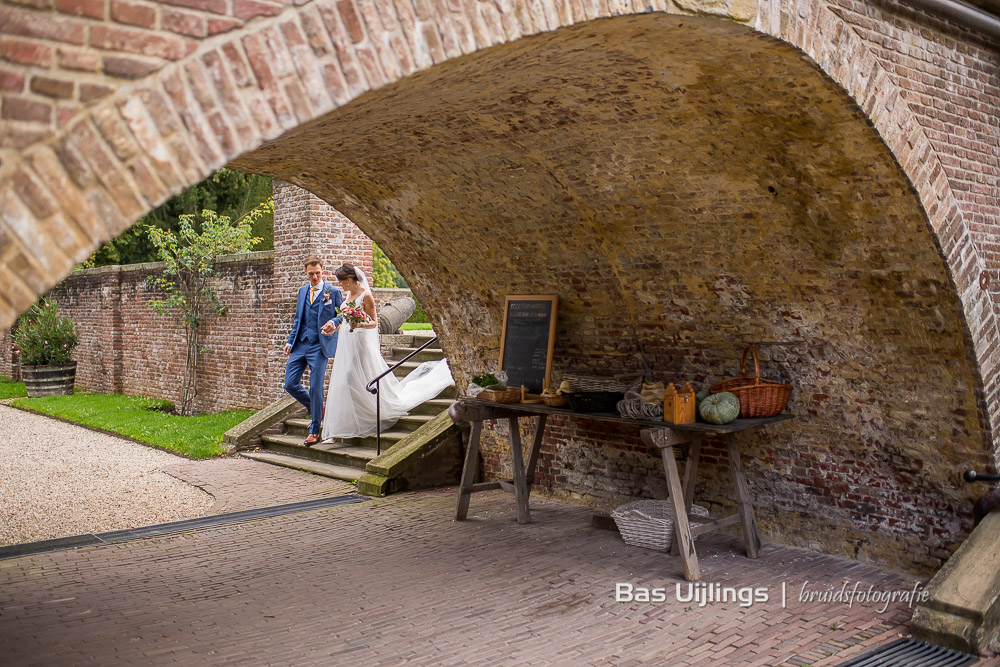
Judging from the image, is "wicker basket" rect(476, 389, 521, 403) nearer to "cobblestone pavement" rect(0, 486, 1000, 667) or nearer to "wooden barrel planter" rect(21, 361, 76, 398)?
"cobblestone pavement" rect(0, 486, 1000, 667)

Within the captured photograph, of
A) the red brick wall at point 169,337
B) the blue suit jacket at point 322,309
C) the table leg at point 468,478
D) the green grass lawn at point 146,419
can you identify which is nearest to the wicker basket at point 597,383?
the table leg at point 468,478

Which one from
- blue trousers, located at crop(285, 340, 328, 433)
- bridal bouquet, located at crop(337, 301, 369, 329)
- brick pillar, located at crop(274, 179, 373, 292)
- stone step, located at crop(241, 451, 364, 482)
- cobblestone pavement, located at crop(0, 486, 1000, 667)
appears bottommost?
cobblestone pavement, located at crop(0, 486, 1000, 667)

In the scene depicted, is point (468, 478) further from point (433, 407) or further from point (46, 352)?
point (46, 352)

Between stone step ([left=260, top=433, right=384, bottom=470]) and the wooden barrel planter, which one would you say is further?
the wooden barrel planter

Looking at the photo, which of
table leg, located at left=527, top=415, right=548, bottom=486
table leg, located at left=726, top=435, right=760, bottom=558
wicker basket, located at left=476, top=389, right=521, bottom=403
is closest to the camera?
table leg, located at left=726, top=435, right=760, bottom=558

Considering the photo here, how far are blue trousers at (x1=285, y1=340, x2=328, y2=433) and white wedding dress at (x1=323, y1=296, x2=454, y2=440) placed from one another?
257 millimetres

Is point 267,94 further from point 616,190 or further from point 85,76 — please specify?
point 616,190

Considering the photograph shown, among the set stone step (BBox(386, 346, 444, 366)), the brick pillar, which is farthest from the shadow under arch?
the brick pillar

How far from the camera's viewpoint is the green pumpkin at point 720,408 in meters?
5.66

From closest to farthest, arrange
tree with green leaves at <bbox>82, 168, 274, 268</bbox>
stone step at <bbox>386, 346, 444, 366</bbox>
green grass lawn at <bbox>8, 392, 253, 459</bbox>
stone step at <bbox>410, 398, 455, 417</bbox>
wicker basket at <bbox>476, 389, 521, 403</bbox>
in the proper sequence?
Answer: wicker basket at <bbox>476, 389, 521, 403</bbox> → stone step at <bbox>410, 398, 455, 417</bbox> → stone step at <bbox>386, 346, 444, 366</bbox> → green grass lawn at <bbox>8, 392, 253, 459</bbox> → tree with green leaves at <bbox>82, 168, 274, 268</bbox>

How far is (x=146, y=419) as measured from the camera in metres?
12.9

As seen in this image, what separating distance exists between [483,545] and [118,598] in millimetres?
2583

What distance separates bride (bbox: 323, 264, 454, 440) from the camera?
379 inches

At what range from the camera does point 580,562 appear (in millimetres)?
6016
